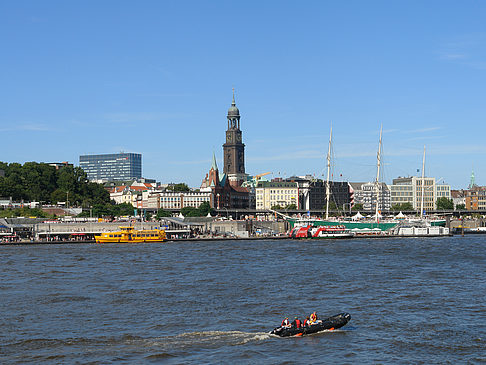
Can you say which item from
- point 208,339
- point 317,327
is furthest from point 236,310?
point 208,339

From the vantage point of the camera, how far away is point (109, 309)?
149 feet

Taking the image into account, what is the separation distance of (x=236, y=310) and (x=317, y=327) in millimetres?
7538

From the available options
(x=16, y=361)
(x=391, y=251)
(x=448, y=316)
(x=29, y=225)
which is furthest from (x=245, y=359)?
(x=29, y=225)

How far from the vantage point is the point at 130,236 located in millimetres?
122438

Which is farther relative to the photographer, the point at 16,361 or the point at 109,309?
the point at 109,309

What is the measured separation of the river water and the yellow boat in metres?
43.8

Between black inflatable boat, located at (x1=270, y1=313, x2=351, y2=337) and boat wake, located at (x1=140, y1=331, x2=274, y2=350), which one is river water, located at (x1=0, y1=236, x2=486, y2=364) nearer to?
boat wake, located at (x1=140, y1=331, x2=274, y2=350)

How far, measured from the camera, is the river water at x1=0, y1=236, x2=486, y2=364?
34.3 meters

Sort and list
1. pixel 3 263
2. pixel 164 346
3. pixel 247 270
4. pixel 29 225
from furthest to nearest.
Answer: pixel 29 225 → pixel 3 263 → pixel 247 270 → pixel 164 346

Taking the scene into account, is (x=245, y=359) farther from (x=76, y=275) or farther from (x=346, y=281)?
(x=76, y=275)

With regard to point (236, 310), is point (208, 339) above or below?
below

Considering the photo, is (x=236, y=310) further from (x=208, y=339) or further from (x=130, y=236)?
(x=130, y=236)

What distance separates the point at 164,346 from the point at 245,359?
4439mm

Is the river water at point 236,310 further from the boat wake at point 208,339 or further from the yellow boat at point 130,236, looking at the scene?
the yellow boat at point 130,236
